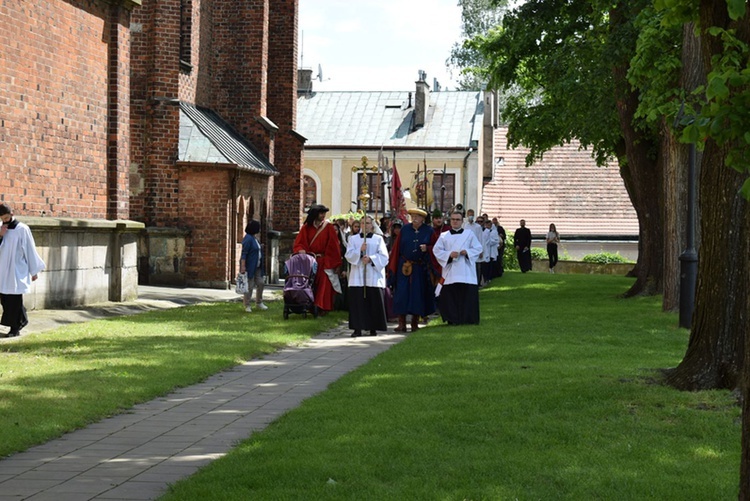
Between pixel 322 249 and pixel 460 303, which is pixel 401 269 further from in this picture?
pixel 322 249

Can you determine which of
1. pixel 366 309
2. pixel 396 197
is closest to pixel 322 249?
pixel 366 309

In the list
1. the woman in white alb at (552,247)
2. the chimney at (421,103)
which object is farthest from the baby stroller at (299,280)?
the chimney at (421,103)

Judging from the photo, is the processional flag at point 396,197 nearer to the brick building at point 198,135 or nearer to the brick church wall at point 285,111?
the brick building at point 198,135

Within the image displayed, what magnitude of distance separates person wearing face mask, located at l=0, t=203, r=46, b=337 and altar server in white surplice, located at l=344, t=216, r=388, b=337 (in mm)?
4733

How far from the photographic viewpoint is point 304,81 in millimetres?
68062

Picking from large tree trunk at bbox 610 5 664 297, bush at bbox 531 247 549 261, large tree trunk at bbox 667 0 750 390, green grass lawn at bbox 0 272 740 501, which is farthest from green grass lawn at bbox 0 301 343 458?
bush at bbox 531 247 549 261

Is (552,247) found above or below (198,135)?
below

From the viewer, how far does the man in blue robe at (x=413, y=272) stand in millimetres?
19609

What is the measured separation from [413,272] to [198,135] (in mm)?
12024

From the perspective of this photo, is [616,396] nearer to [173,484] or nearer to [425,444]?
[425,444]

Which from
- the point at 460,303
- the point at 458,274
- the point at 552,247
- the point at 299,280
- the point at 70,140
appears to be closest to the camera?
the point at 458,274

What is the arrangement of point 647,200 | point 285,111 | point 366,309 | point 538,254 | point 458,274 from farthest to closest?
point 538,254
point 285,111
point 647,200
point 458,274
point 366,309

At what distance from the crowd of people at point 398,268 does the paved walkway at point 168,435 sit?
11.1 ft

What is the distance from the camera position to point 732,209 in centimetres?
1091
